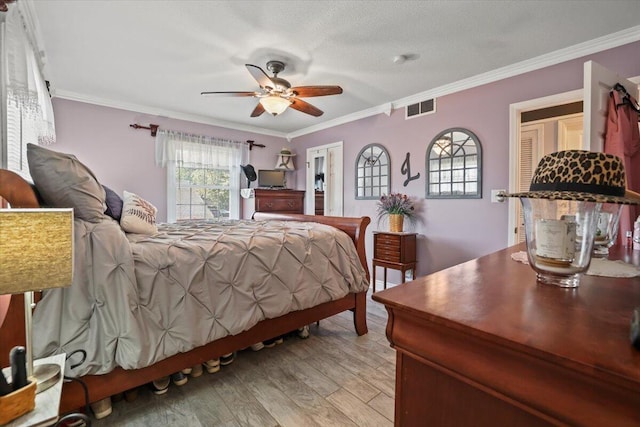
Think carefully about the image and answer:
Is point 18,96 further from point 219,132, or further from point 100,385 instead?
point 219,132

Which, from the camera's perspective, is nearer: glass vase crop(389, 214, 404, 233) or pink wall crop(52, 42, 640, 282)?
pink wall crop(52, 42, 640, 282)

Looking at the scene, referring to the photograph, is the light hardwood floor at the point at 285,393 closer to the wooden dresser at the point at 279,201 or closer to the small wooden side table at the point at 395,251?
the small wooden side table at the point at 395,251

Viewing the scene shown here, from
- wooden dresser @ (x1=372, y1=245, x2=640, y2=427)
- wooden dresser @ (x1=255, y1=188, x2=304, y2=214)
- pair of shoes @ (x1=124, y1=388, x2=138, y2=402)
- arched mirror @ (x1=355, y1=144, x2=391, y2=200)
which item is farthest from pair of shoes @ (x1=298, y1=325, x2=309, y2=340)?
wooden dresser @ (x1=255, y1=188, x2=304, y2=214)

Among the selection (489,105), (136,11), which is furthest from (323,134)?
(136,11)

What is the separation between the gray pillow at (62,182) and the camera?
1290mm

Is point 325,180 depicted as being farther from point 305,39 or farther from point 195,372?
point 195,372

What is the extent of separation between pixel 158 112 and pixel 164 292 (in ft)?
11.8

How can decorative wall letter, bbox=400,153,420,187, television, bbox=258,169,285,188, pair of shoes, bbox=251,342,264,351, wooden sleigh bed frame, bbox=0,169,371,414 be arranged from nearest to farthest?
wooden sleigh bed frame, bbox=0,169,371,414, pair of shoes, bbox=251,342,264,351, decorative wall letter, bbox=400,153,420,187, television, bbox=258,169,285,188

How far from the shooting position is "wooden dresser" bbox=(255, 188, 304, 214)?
183 inches

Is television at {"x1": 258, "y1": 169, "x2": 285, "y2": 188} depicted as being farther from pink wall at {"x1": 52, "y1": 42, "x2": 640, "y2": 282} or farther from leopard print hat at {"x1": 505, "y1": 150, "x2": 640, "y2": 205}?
leopard print hat at {"x1": 505, "y1": 150, "x2": 640, "y2": 205}

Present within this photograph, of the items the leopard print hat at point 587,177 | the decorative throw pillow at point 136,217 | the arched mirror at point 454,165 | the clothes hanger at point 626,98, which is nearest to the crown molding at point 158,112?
the decorative throw pillow at point 136,217

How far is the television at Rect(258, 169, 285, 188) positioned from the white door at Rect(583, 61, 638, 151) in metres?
4.01

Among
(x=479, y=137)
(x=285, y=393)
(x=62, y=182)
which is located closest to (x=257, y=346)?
(x=285, y=393)

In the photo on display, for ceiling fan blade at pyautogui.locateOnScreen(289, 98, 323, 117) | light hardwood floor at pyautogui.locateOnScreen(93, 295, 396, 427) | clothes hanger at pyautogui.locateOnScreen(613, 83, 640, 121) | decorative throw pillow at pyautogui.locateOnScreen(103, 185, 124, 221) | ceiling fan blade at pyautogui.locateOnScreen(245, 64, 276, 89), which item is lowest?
light hardwood floor at pyautogui.locateOnScreen(93, 295, 396, 427)
